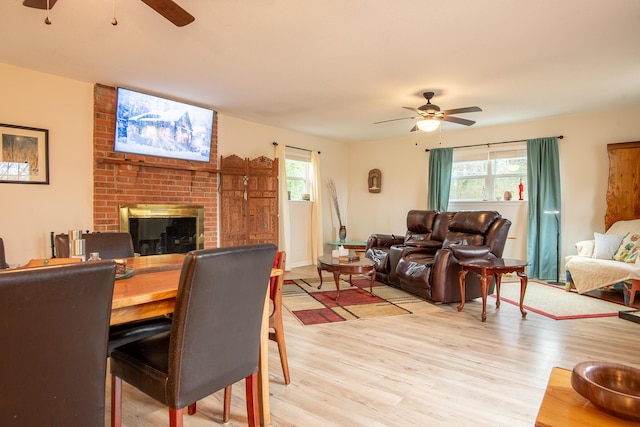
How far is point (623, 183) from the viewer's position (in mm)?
4766

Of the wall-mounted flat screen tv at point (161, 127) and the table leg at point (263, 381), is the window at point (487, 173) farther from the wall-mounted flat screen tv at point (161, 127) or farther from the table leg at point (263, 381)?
the table leg at point (263, 381)

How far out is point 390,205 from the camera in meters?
7.01

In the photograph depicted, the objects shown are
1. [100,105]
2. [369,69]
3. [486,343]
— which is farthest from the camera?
[100,105]

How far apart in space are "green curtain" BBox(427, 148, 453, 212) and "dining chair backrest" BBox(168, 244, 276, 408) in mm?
5280

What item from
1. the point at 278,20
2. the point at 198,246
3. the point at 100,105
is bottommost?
the point at 198,246

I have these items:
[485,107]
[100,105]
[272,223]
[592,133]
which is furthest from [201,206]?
[592,133]

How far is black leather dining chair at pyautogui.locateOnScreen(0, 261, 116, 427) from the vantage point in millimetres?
808

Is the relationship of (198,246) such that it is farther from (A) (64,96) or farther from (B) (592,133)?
(B) (592,133)

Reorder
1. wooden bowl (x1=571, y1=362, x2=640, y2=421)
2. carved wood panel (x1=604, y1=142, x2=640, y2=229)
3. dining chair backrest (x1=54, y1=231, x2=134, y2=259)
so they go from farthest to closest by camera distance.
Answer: carved wood panel (x1=604, y1=142, x2=640, y2=229) < dining chair backrest (x1=54, y1=231, x2=134, y2=259) < wooden bowl (x1=571, y1=362, x2=640, y2=421)

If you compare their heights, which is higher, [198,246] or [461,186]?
[461,186]

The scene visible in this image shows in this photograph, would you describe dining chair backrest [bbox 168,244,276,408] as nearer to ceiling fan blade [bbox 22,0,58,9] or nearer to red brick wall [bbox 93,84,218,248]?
ceiling fan blade [bbox 22,0,58,9]

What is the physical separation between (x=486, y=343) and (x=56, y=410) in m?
2.77

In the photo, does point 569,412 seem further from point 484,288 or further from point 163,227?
point 163,227

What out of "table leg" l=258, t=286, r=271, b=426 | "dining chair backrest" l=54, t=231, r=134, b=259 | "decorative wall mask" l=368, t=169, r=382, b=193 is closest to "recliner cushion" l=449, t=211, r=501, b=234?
"decorative wall mask" l=368, t=169, r=382, b=193
